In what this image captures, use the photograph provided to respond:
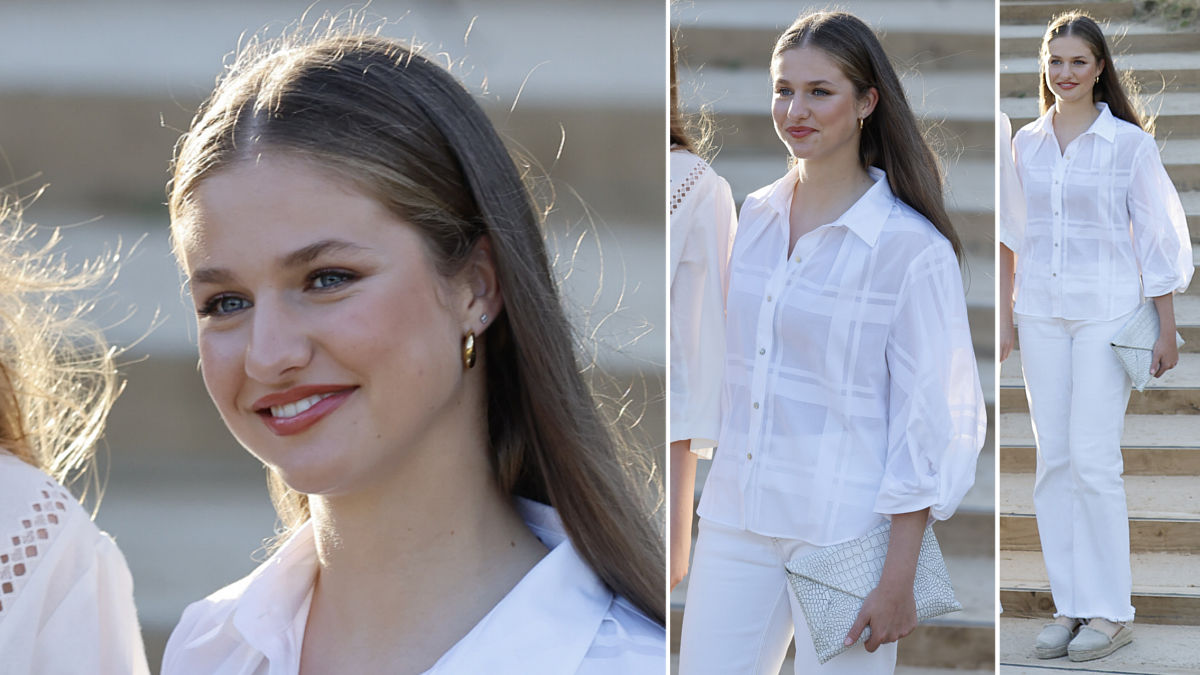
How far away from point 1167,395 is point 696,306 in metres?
1.62

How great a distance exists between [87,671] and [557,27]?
1.47 m

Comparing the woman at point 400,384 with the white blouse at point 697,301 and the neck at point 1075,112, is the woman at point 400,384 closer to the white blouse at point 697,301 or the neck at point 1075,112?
the white blouse at point 697,301

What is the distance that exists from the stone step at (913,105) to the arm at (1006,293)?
0.43 meters

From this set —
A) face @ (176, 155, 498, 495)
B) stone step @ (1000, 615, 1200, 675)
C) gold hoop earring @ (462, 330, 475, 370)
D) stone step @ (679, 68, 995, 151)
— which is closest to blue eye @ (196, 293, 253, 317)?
face @ (176, 155, 498, 495)

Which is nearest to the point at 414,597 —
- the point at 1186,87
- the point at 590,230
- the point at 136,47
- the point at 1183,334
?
the point at 590,230

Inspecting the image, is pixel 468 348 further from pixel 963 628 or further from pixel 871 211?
pixel 963 628

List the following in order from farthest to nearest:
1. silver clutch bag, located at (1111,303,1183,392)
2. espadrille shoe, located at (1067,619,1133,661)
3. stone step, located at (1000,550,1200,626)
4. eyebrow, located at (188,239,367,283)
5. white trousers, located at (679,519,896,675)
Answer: stone step, located at (1000,550,1200,626)
espadrille shoe, located at (1067,619,1133,661)
silver clutch bag, located at (1111,303,1183,392)
white trousers, located at (679,519,896,675)
eyebrow, located at (188,239,367,283)

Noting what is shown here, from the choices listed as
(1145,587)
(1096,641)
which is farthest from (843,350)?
(1145,587)

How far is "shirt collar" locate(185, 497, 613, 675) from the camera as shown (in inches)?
42.6

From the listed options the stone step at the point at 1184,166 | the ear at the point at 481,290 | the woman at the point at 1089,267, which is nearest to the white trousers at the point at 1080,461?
the woman at the point at 1089,267

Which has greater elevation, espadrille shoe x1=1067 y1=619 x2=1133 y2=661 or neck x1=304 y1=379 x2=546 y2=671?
neck x1=304 y1=379 x2=546 y2=671

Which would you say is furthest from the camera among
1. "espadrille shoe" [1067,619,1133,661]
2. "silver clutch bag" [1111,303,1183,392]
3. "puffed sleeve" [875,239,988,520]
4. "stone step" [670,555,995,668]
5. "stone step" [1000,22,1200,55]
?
"stone step" [1000,22,1200,55]

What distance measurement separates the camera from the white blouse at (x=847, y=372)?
1.44m

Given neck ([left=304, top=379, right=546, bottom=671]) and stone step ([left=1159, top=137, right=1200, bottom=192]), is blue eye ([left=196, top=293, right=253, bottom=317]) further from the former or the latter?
stone step ([left=1159, top=137, right=1200, bottom=192])
